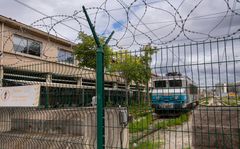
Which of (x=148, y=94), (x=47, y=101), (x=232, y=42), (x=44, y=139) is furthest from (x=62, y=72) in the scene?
(x=232, y=42)

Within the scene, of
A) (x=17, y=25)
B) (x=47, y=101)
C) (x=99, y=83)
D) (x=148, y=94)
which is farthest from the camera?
(x=17, y=25)

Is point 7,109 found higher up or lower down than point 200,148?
higher up

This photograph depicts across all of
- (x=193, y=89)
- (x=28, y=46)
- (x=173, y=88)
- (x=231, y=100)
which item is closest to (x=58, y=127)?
(x=173, y=88)

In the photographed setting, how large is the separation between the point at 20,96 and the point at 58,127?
92 centimetres

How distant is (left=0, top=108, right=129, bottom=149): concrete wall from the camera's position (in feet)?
13.1

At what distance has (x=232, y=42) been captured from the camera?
8.94ft

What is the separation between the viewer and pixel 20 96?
4.41 metres

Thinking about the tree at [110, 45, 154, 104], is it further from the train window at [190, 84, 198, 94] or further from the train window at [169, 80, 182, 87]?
the train window at [190, 84, 198, 94]

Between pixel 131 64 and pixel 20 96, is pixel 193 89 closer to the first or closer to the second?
pixel 131 64

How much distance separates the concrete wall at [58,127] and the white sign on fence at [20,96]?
29 centimetres

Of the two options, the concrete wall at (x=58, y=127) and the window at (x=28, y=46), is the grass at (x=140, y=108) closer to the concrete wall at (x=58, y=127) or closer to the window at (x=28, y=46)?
the concrete wall at (x=58, y=127)

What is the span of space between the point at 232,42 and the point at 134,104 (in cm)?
174

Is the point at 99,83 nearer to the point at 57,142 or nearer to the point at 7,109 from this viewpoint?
the point at 57,142

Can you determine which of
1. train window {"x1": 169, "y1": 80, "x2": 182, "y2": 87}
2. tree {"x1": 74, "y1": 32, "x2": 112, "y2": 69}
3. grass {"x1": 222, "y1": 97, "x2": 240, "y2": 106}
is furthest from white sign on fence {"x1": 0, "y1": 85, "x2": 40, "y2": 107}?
grass {"x1": 222, "y1": 97, "x2": 240, "y2": 106}
